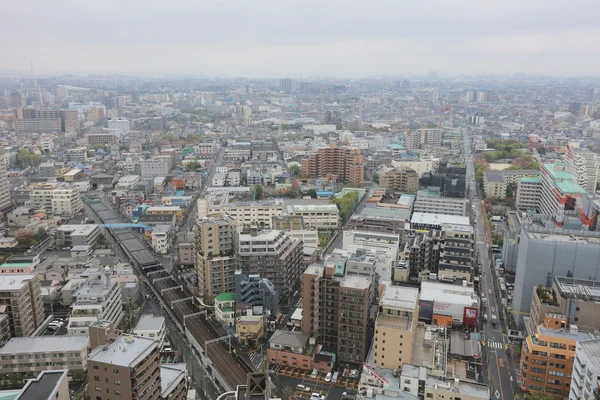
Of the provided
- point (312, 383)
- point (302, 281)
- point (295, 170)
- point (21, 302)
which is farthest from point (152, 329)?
point (295, 170)

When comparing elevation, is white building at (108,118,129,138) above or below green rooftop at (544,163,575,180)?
below

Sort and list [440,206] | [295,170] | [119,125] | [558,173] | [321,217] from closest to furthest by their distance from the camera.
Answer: [558,173] < [321,217] < [440,206] < [295,170] < [119,125]

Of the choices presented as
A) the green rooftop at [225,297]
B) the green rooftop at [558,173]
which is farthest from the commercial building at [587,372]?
the green rooftop at [558,173]

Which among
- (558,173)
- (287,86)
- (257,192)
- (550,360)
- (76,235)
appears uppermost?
(287,86)

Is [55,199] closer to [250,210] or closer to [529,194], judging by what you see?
[250,210]

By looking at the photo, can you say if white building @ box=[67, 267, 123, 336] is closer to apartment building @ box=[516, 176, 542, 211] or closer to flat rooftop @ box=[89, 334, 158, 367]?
flat rooftop @ box=[89, 334, 158, 367]

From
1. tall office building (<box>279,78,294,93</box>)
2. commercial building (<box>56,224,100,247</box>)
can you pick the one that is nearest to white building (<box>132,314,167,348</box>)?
commercial building (<box>56,224,100,247</box>)

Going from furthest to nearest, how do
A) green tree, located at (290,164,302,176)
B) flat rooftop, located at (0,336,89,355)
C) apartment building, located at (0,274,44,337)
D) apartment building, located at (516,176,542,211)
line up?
green tree, located at (290,164,302,176) → apartment building, located at (516,176,542,211) → apartment building, located at (0,274,44,337) → flat rooftop, located at (0,336,89,355)
